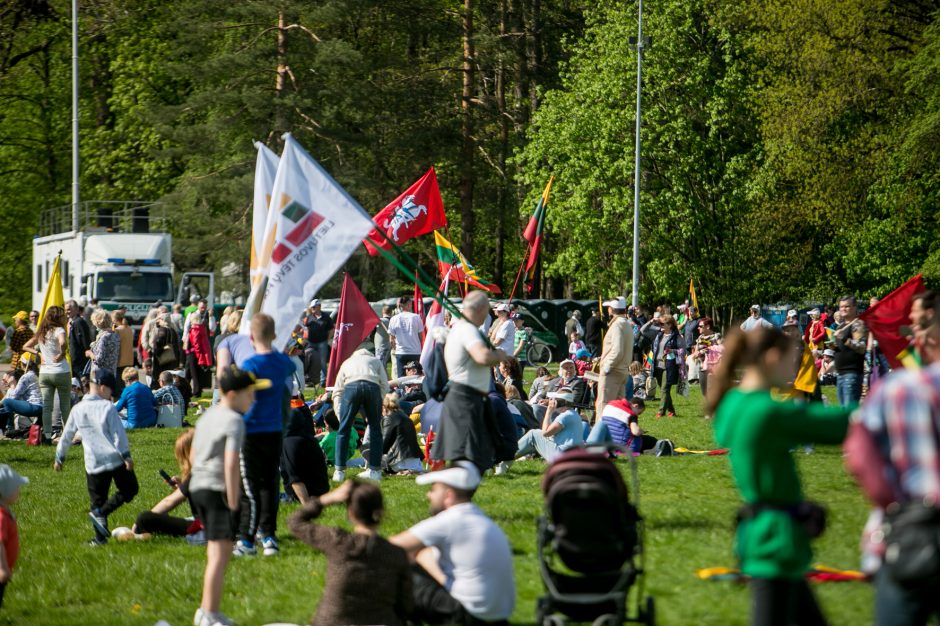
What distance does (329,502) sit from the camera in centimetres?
739

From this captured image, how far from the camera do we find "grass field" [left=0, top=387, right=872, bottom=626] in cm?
834

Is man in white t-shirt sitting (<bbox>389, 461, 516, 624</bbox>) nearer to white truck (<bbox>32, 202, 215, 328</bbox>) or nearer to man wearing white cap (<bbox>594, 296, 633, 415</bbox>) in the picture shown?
man wearing white cap (<bbox>594, 296, 633, 415</bbox>)

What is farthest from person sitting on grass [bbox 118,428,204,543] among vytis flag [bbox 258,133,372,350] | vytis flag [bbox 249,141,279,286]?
vytis flag [bbox 258,133,372,350]

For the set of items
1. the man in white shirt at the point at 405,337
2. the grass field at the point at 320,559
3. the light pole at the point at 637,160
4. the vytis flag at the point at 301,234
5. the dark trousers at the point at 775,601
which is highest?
the light pole at the point at 637,160

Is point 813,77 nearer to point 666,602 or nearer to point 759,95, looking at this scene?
point 759,95

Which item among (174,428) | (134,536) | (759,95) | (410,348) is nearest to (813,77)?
(759,95)

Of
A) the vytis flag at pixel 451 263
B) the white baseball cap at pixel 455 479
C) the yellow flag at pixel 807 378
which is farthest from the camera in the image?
the vytis flag at pixel 451 263

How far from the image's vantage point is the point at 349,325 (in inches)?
664

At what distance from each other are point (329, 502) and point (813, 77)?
37945 millimetres

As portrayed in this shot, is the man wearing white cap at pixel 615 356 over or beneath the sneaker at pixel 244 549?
over

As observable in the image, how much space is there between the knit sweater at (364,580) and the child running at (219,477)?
3.58ft

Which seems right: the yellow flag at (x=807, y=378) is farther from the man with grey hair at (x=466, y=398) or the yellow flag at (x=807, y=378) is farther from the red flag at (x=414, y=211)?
the man with grey hair at (x=466, y=398)

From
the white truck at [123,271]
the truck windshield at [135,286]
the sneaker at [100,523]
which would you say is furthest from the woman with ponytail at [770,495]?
the truck windshield at [135,286]

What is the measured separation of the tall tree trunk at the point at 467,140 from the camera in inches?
1713
